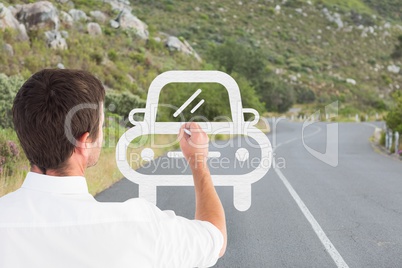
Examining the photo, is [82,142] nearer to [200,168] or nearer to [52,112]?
[52,112]

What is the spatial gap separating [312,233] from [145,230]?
21.4 ft

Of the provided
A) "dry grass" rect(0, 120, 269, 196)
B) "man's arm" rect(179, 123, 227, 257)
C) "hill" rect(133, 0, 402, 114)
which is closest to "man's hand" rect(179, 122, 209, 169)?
"man's arm" rect(179, 123, 227, 257)

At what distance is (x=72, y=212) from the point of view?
1.68 metres

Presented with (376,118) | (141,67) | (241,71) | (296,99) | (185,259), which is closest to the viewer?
(185,259)

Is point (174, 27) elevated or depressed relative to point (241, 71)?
elevated

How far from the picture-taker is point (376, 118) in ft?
209

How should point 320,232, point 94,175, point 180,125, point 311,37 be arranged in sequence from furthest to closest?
point 311,37 < point 94,175 < point 320,232 < point 180,125

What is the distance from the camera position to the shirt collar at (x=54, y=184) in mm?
1743

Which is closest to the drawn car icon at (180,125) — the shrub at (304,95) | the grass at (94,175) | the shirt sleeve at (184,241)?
the shirt sleeve at (184,241)

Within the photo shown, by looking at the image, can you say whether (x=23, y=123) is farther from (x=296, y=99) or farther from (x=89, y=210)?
(x=296, y=99)

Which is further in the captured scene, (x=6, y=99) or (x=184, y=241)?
(x=6, y=99)

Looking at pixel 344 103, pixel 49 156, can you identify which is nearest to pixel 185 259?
pixel 49 156

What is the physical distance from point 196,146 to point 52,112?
56 centimetres

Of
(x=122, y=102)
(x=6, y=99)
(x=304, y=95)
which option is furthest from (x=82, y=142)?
(x=304, y=95)
